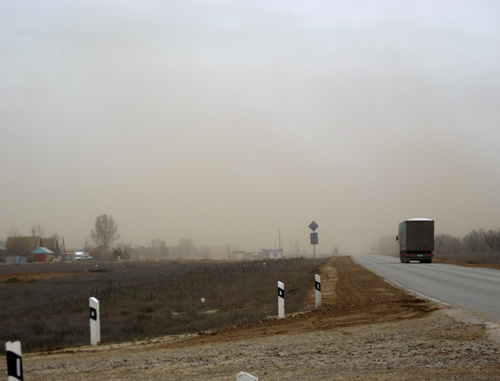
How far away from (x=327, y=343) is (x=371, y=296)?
9555 millimetres

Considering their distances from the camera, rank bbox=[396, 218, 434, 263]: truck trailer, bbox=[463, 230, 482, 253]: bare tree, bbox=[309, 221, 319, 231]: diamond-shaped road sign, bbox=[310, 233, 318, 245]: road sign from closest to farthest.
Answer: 1. bbox=[309, 221, 319, 231]: diamond-shaped road sign
2. bbox=[310, 233, 318, 245]: road sign
3. bbox=[396, 218, 434, 263]: truck trailer
4. bbox=[463, 230, 482, 253]: bare tree

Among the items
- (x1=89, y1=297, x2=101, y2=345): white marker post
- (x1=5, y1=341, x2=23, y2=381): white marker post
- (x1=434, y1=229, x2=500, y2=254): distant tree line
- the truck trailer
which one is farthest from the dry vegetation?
(x1=434, y1=229, x2=500, y2=254): distant tree line

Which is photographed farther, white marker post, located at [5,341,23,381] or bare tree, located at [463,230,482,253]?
bare tree, located at [463,230,482,253]

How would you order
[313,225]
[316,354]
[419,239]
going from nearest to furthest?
[316,354] → [313,225] → [419,239]

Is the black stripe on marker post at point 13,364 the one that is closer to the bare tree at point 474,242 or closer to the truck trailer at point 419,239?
the truck trailer at point 419,239

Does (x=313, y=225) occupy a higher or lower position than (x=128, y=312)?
higher

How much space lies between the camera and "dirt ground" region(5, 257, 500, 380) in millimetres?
7543

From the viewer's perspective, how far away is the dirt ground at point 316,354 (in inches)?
297

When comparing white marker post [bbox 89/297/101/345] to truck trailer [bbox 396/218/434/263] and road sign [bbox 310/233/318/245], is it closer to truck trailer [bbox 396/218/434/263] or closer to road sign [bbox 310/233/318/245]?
road sign [bbox 310/233/318/245]

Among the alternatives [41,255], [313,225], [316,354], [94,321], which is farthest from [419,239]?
[41,255]

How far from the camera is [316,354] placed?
29.5 ft

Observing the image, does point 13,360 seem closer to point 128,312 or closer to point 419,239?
point 128,312

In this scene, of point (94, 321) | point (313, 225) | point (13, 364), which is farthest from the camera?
point (313, 225)

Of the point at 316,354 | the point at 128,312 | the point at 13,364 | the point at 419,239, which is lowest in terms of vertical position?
the point at 128,312
